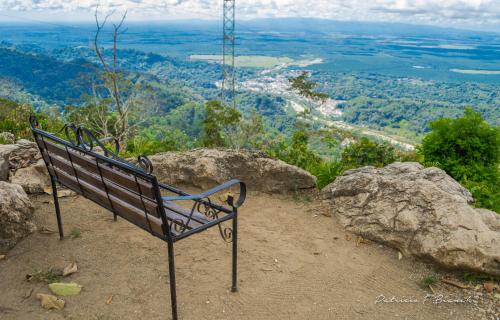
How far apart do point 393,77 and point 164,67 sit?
62182 millimetres

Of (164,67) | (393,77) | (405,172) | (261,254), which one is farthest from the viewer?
(393,77)

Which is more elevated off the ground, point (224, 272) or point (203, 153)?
point (203, 153)

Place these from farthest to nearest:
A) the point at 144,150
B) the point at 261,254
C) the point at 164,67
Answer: the point at 164,67, the point at 144,150, the point at 261,254

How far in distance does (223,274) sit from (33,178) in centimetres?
290

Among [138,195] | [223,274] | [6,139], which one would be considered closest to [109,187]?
[138,195]

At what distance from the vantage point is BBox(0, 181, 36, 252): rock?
3951 millimetres

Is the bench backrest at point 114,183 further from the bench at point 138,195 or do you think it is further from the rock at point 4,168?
the rock at point 4,168

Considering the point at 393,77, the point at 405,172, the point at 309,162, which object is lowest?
the point at 393,77

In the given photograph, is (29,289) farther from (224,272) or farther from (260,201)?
(260,201)

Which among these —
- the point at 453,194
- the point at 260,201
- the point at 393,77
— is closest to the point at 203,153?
the point at 260,201

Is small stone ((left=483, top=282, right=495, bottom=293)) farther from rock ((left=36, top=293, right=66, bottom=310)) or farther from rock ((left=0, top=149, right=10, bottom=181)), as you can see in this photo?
rock ((left=0, top=149, right=10, bottom=181))

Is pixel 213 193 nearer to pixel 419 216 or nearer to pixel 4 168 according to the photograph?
pixel 419 216

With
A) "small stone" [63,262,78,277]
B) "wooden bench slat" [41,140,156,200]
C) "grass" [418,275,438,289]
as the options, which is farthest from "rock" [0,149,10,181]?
"grass" [418,275,438,289]

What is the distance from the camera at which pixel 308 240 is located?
14.7 feet
